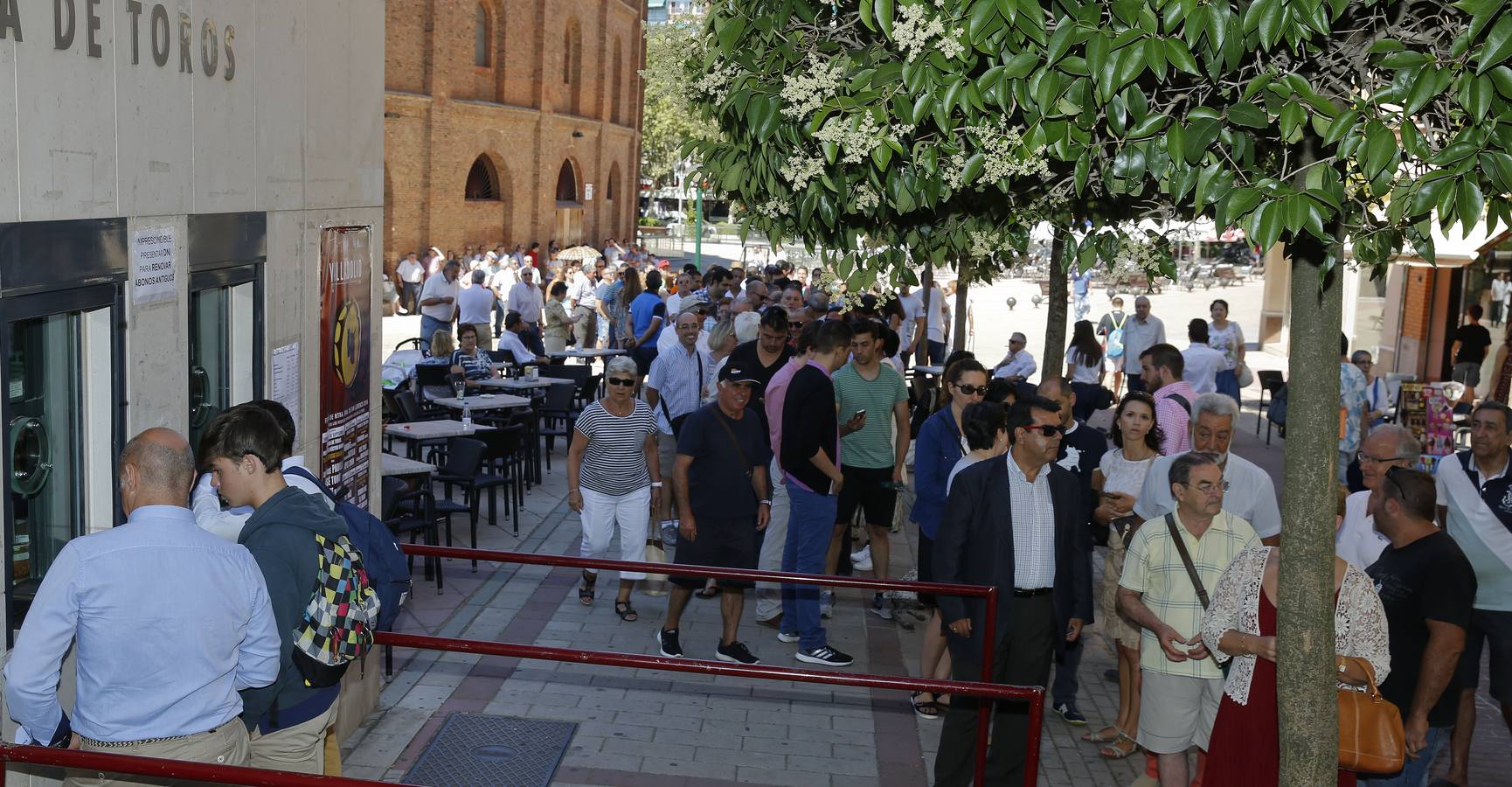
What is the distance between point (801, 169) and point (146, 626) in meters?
2.39

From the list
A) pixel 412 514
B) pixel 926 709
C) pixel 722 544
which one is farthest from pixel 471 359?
pixel 926 709

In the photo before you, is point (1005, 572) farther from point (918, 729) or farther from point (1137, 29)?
point (1137, 29)

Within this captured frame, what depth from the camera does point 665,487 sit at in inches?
467

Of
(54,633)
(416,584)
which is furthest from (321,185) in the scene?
(416,584)

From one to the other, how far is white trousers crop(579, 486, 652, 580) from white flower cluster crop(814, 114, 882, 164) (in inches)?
214

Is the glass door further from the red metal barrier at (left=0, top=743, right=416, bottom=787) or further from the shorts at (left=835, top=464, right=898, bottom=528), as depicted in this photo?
the shorts at (left=835, top=464, right=898, bottom=528)

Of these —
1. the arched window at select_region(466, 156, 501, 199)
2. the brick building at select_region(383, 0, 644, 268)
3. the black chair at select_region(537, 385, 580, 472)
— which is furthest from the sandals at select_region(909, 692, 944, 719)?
the arched window at select_region(466, 156, 501, 199)

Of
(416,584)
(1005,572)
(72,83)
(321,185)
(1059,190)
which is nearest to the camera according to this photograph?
(72,83)

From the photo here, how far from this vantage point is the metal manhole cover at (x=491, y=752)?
22.4 ft

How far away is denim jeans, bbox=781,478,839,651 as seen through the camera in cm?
880

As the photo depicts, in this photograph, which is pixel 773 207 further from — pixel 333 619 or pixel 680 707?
pixel 680 707

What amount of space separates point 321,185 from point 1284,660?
15.9 feet

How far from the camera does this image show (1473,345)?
17562 millimetres

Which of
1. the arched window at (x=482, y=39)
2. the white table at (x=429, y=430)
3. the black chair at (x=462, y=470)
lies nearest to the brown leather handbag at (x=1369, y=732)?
the black chair at (x=462, y=470)
